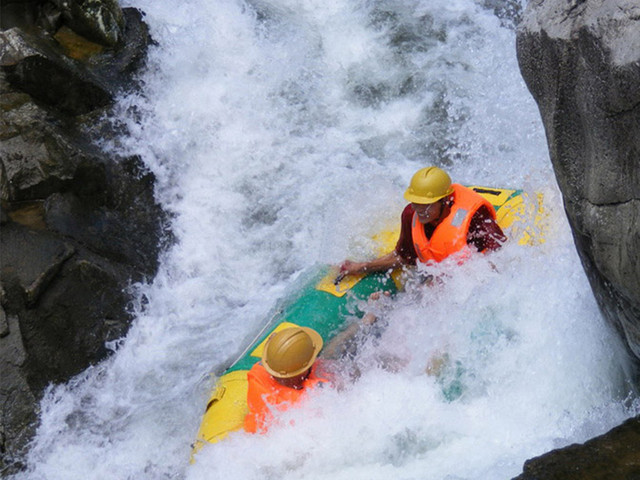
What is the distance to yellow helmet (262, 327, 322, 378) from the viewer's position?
412 centimetres

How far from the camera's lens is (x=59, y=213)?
5.72m

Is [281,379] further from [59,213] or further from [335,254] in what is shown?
[59,213]

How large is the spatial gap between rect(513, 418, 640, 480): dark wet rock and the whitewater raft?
71.7 inches

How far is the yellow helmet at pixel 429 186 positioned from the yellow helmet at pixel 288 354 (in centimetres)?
118

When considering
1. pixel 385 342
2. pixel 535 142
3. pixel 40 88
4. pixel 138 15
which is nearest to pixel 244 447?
pixel 385 342

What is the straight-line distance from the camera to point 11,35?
19.9 ft

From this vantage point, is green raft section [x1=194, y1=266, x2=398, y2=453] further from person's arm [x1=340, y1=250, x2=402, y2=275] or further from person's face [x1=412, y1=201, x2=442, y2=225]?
person's face [x1=412, y1=201, x2=442, y2=225]

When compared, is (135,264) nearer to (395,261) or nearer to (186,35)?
(395,261)

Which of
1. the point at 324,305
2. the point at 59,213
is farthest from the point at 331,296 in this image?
the point at 59,213

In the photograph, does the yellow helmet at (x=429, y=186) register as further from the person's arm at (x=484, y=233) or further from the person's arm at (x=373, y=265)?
the person's arm at (x=373, y=265)

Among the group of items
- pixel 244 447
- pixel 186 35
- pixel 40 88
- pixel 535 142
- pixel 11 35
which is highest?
pixel 11 35

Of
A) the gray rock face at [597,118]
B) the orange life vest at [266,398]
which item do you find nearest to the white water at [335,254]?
the orange life vest at [266,398]

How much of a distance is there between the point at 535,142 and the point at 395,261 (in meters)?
2.69

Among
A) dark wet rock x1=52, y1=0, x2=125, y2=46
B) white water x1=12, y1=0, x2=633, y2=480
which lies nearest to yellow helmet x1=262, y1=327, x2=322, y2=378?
white water x1=12, y1=0, x2=633, y2=480
